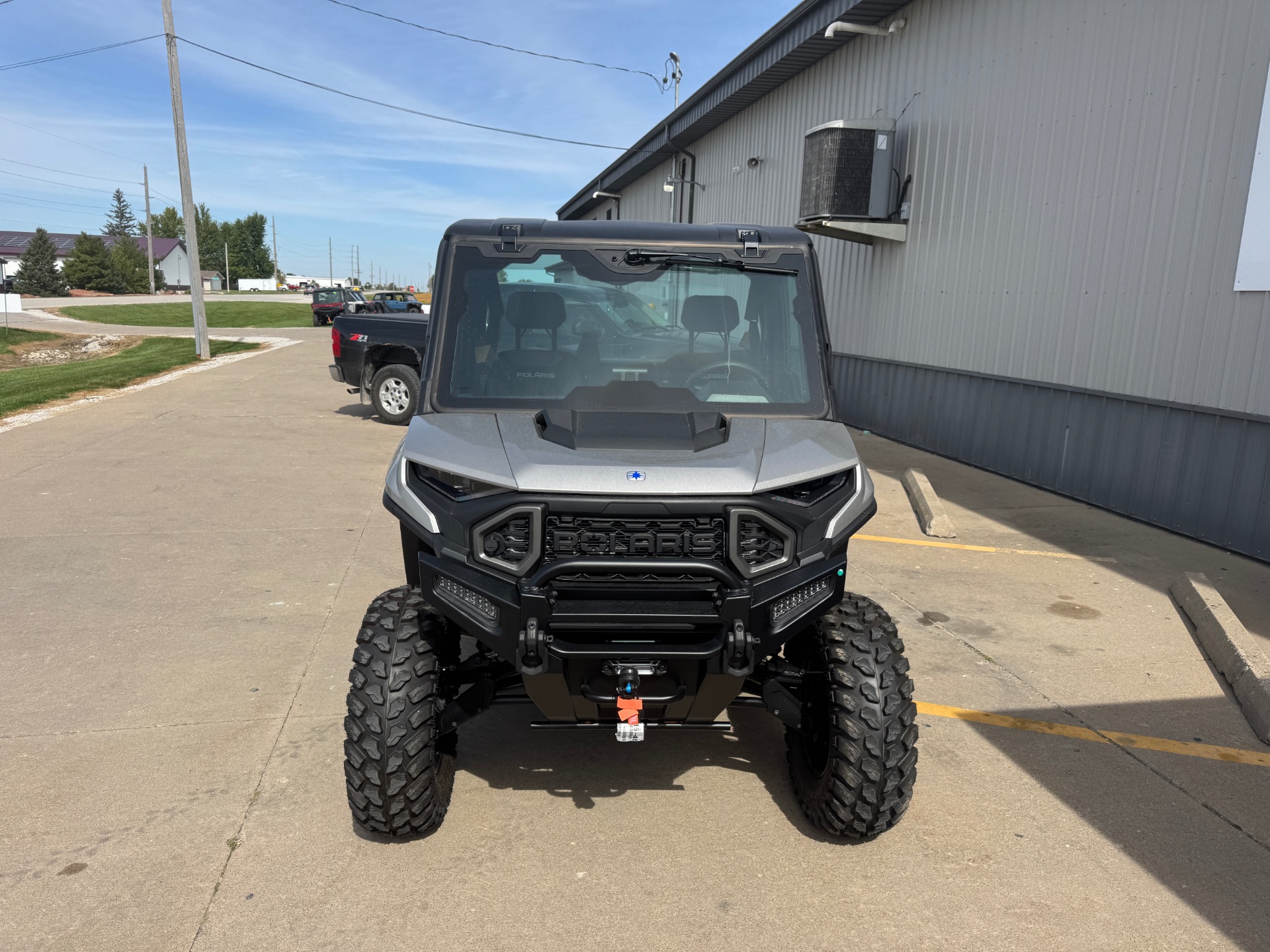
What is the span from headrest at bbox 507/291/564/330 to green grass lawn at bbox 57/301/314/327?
41.0m

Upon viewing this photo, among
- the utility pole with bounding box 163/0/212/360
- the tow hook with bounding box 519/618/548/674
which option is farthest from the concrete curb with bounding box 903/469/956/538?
the utility pole with bounding box 163/0/212/360

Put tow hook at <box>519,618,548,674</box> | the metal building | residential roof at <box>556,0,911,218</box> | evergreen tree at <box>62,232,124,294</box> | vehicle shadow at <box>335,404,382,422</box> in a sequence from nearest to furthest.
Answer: tow hook at <box>519,618,548,674</box>, the metal building, residential roof at <box>556,0,911,218</box>, vehicle shadow at <box>335,404,382,422</box>, evergreen tree at <box>62,232,124,294</box>

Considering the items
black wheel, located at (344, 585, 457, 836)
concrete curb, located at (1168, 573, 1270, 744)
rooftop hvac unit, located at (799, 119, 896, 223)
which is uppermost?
rooftop hvac unit, located at (799, 119, 896, 223)

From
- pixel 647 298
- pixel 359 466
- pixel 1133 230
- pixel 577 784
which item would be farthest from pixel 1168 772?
pixel 359 466

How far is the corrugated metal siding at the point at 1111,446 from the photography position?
761 centimetres

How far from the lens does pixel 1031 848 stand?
11.5 feet

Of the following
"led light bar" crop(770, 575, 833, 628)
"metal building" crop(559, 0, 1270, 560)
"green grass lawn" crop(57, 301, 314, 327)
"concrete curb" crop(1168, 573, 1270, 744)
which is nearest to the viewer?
"led light bar" crop(770, 575, 833, 628)

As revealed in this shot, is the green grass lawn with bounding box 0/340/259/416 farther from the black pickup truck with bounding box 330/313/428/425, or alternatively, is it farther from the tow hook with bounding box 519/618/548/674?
the tow hook with bounding box 519/618/548/674

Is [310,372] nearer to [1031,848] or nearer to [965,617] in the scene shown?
[965,617]

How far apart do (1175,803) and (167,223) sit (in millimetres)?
174257

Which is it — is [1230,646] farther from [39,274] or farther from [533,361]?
[39,274]

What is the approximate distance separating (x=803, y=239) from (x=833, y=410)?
71 centimetres

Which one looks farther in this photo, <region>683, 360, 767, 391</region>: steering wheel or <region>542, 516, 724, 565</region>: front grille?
<region>683, 360, 767, 391</region>: steering wheel

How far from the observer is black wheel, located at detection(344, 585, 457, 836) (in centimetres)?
330
